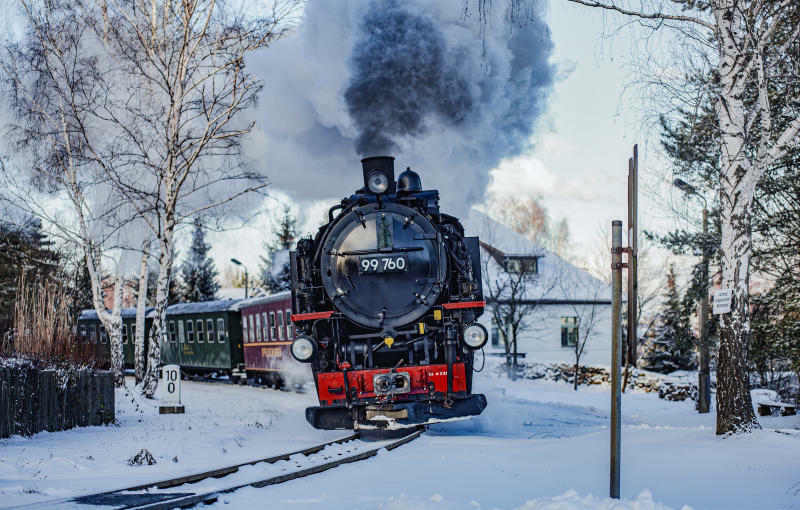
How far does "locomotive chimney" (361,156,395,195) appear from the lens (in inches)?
358

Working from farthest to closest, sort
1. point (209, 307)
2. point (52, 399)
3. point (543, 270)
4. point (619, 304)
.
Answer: point (543, 270) → point (209, 307) → point (52, 399) → point (619, 304)

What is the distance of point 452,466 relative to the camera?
698 centimetres

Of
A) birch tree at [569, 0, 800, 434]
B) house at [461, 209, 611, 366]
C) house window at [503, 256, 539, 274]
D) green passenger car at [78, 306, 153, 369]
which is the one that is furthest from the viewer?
house at [461, 209, 611, 366]

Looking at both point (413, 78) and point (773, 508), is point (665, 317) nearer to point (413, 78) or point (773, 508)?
point (413, 78)

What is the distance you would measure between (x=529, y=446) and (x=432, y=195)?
3221mm

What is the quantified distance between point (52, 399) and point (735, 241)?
8558 millimetres

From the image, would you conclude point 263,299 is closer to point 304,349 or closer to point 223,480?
point 304,349

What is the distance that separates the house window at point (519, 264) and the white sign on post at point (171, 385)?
634 inches

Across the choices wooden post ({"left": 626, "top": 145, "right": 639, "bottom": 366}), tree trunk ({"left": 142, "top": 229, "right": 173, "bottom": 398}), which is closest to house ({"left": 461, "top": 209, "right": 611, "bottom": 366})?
tree trunk ({"left": 142, "top": 229, "right": 173, "bottom": 398})

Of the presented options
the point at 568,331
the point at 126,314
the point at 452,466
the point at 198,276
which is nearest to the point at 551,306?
the point at 568,331

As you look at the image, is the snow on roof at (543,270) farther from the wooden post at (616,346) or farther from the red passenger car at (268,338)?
the wooden post at (616,346)

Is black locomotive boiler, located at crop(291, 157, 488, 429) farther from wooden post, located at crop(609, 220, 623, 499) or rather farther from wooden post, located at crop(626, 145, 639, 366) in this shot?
wooden post, located at crop(626, 145, 639, 366)

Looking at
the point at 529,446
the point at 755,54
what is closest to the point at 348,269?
the point at 529,446

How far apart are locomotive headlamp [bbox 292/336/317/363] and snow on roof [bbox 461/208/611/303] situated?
2066 cm
